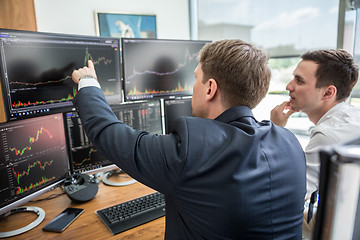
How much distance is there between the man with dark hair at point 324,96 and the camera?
136cm

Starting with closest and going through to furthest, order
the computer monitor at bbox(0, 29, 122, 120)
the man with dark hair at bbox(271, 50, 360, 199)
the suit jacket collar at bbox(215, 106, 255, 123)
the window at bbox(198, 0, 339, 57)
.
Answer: the suit jacket collar at bbox(215, 106, 255, 123), the computer monitor at bbox(0, 29, 122, 120), the man with dark hair at bbox(271, 50, 360, 199), the window at bbox(198, 0, 339, 57)

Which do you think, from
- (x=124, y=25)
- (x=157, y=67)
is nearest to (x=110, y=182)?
(x=157, y=67)

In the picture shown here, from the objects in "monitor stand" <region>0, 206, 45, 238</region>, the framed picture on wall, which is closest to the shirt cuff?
"monitor stand" <region>0, 206, 45, 238</region>

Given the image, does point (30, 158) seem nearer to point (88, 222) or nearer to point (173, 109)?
point (88, 222)

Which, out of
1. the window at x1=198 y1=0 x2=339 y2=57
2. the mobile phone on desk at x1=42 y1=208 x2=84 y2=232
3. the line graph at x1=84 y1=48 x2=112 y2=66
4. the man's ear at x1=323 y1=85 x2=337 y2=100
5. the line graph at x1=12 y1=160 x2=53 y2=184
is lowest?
the mobile phone on desk at x1=42 y1=208 x2=84 y2=232

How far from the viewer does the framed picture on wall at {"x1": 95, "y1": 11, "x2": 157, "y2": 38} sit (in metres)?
2.61

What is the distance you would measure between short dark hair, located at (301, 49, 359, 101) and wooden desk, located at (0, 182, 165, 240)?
3.93 feet

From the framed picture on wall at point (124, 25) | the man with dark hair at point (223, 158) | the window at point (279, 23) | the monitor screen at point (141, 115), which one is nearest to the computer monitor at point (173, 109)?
the monitor screen at point (141, 115)

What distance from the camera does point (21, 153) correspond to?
3.95 feet

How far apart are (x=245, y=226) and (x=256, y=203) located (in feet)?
0.25

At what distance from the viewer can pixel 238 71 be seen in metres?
0.93

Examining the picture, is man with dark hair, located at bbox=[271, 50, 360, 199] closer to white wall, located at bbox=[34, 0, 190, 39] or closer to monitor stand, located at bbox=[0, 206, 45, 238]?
monitor stand, located at bbox=[0, 206, 45, 238]

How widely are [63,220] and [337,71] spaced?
1.62 m

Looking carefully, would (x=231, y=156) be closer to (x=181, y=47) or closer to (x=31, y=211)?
(x=31, y=211)
